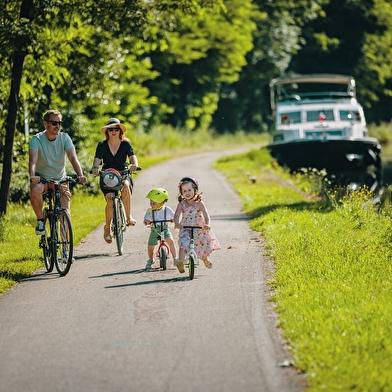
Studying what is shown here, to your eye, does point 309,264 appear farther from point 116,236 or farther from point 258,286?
point 116,236

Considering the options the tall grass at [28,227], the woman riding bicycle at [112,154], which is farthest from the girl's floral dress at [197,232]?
the woman riding bicycle at [112,154]

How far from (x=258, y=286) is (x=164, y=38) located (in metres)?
8.94

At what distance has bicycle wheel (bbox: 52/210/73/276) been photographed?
11.2 m

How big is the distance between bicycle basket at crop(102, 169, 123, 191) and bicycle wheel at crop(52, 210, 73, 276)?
1.44 metres

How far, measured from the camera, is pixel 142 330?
8141 millimetres

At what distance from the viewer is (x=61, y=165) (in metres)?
11.7

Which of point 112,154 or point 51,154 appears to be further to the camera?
point 112,154

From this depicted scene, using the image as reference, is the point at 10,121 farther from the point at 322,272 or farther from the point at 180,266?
the point at 322,272

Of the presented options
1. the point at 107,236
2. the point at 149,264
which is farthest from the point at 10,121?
the point at 149,264

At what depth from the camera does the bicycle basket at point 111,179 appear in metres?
12.7

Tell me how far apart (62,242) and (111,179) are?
1682 millimetres

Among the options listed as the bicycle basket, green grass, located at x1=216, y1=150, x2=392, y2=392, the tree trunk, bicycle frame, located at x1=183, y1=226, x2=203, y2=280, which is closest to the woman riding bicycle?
the bicycle basket

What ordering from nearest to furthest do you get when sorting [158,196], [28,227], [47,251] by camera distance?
[158,196], [47,251], [28,227]

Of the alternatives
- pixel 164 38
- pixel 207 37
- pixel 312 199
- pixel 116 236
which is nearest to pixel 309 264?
pixel 116 236
